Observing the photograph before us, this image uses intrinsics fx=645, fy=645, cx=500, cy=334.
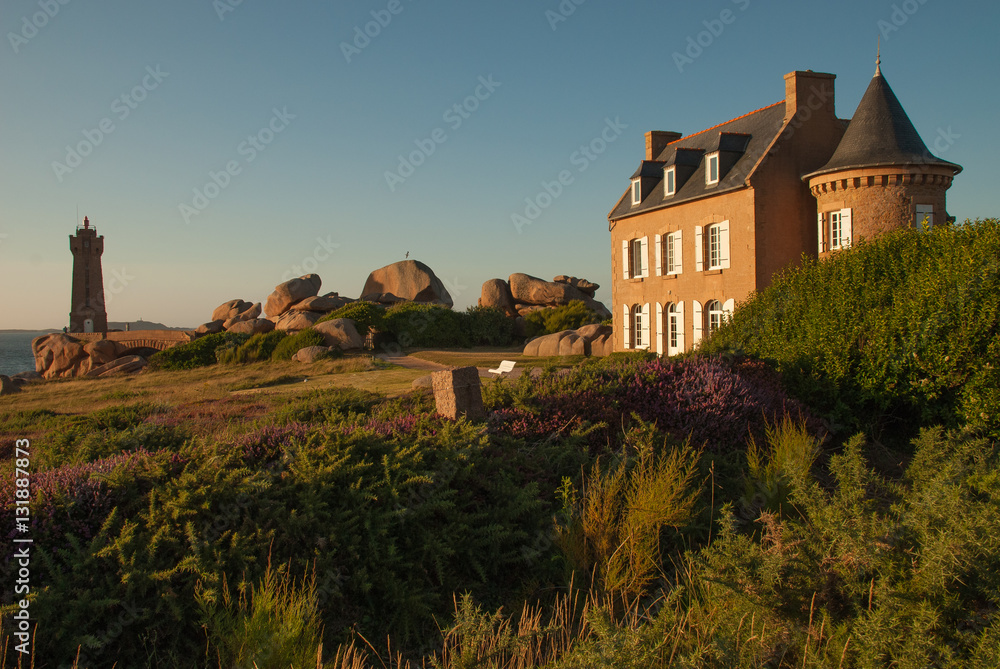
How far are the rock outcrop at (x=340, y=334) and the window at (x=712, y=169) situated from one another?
520 inches

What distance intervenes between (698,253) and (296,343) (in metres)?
13.9

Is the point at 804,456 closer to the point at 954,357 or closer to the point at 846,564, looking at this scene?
the point at 846,564

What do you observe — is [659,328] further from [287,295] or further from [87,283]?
[87,283]

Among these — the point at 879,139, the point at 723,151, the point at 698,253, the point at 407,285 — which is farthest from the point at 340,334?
the point at 879,139

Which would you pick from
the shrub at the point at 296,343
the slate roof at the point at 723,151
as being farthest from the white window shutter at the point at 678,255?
the shrub at the point at 296,343

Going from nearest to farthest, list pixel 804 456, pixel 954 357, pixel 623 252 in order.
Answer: pixel 804 456
pixel 954 357
pixel 623 252

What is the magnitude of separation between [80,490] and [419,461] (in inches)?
89.0

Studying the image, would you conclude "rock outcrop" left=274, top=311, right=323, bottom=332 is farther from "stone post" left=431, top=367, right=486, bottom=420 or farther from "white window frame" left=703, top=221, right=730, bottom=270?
"stone post" left=431, top=367, right=486, bottom=420

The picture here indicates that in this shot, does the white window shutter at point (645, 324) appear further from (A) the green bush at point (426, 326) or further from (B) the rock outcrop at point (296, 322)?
(B) the rock outcrop at point (296, 322)

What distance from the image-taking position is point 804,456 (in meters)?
5.88

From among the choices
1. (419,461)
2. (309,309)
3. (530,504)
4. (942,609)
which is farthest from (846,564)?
(309,309)

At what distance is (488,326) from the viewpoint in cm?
2892

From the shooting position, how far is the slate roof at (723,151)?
20.3 metres

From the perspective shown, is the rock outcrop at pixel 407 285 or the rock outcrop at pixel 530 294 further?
the rock outcrop at pixel 407 285
